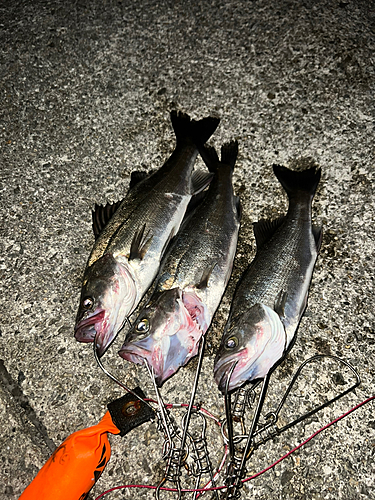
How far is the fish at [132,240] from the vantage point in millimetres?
2429

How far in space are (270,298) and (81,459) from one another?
4.53ft

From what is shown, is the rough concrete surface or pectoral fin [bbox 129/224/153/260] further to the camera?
pectoral fin [bbox 129/224/153/260]

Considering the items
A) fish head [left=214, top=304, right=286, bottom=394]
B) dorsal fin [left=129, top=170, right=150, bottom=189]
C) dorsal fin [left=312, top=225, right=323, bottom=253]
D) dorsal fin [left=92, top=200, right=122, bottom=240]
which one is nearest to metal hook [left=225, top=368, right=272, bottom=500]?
fish head [left=214, top=304, right=286, bottom=394]

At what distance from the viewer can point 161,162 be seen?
10.9 feet

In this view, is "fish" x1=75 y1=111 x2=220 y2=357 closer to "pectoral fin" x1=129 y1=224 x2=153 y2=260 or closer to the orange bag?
"pectoral fin" x1=129 y1=224 x2=153 y2=260

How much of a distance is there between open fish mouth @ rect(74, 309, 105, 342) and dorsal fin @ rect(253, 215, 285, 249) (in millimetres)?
1132

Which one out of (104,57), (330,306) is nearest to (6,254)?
(104,57)

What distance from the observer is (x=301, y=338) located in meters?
2.60

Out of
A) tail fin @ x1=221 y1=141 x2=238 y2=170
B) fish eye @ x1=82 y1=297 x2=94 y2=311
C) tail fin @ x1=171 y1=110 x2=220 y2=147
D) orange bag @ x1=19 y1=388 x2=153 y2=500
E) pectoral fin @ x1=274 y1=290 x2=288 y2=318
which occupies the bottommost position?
orange bag @ x1=19 y1=388 x2=153 y2=500

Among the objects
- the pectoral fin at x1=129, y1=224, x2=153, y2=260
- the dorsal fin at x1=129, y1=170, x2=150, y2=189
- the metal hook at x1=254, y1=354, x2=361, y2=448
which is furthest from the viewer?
the dorsal fin at x1=129, y1=170, x2=150, y2=189

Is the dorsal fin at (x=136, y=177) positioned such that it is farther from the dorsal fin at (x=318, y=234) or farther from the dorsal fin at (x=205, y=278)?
the dorsal fin at (x=318, y=234)

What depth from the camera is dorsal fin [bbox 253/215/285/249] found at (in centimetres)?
266

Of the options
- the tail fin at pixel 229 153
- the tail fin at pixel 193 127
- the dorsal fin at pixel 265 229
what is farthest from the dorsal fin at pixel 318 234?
the tail fin at pixel 193 127

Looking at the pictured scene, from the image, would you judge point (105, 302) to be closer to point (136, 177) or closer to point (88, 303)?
point (88, 303)
